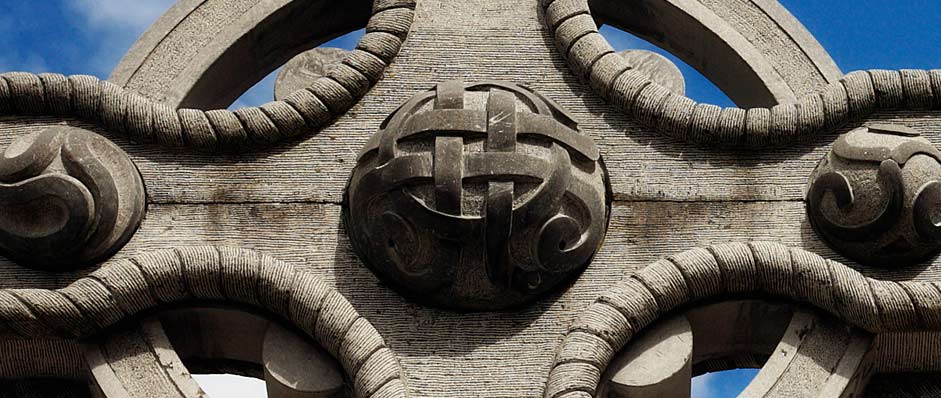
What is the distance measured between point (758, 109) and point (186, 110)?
336cm

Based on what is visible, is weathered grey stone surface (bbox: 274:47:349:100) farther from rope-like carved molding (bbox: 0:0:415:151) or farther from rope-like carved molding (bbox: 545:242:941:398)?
rope-like carved molding (bbox: 545:242:941:398)

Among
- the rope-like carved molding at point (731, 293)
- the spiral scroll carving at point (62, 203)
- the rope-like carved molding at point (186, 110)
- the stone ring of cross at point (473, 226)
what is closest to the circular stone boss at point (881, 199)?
the stone ring of cross at point (473, 226)

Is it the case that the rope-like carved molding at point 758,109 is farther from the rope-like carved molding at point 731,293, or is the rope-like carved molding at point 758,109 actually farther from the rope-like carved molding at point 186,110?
the rope-like carved molding at point 186,110

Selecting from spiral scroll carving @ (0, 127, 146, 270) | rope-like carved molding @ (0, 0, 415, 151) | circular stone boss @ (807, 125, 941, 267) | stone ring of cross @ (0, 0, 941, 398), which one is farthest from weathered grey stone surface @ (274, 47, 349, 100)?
circular stone boss @ (807, 125, 941, 267)

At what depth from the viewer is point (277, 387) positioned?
10.9 metres

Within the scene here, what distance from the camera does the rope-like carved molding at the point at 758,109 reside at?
11.5 meters

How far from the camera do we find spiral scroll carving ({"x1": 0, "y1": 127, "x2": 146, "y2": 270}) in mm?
11039

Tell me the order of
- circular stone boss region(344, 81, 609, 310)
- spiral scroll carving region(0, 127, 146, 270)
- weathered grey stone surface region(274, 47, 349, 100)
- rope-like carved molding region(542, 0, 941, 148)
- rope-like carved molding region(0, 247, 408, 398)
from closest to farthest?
circular stone boss region(344, 81, 609, 310)
rope-like carved molding region(0, 247, 408, 398)
spiral scroll carving region(0, 127, 146, 270)
rope-like carved molding region(542, 0, 941, 148)
weathered grey stone surface region(274, 47, 349, 100)

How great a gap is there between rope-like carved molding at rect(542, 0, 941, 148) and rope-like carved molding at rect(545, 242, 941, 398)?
29.4 inches

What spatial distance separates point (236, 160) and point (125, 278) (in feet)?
3.36

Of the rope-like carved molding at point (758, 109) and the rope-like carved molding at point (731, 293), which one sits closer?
the rope-like carved molding at point (731, 293)

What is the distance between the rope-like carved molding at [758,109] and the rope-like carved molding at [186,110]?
1449 mm

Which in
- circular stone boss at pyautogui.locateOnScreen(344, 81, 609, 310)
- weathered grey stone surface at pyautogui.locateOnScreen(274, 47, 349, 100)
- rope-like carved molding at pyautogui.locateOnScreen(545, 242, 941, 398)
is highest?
weathered grey stone surface at pyautogui.locateOnScreen(274, 47, 349, 100)

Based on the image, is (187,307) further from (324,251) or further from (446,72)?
(446,72)
